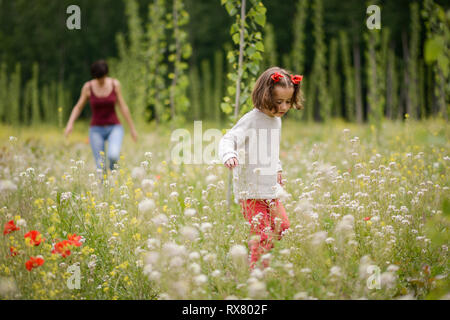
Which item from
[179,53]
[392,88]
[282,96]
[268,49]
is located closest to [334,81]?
[392,88]

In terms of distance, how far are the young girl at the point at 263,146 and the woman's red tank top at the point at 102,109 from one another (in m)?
3.04

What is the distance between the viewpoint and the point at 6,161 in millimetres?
5934

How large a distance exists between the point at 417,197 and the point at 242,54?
2392mm

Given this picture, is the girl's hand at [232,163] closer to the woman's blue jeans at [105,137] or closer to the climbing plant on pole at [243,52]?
the climbing plant on pole at [243,52]

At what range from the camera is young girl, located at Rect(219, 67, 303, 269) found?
298cm

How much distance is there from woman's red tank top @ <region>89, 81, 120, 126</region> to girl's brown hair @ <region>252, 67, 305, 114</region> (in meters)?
3.09

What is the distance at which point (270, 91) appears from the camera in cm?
300

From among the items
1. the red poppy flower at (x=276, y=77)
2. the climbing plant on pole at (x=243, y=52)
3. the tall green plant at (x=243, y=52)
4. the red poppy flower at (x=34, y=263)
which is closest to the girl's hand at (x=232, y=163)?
the red poppy flower at (x=276, y=77)

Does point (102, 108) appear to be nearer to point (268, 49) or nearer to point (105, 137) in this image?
point (105, 137)

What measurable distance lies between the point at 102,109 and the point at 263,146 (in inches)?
129

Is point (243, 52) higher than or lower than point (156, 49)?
lower
